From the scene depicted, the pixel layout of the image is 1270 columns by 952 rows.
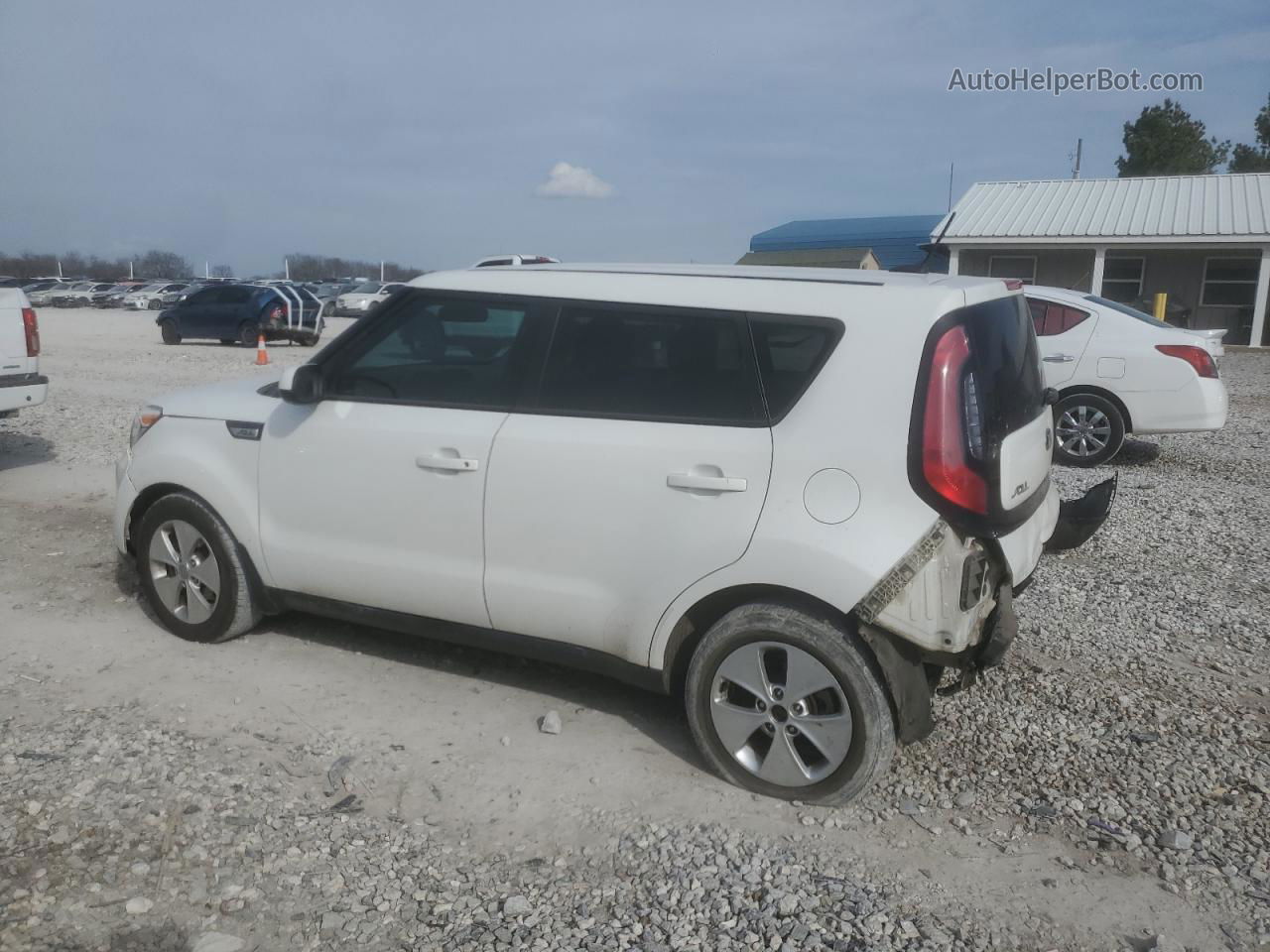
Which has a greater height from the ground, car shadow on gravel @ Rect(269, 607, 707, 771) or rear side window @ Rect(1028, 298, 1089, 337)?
rear side window @ Rect(1028, 298, 1089, 337)

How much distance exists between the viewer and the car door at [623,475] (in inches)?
147

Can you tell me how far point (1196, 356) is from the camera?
980 centimetres

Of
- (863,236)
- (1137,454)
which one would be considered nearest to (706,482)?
(1137,454)

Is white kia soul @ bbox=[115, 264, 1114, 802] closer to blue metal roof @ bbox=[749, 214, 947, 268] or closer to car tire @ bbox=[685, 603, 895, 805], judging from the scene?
car tire @ bbox=[685, 603, 895, 805]

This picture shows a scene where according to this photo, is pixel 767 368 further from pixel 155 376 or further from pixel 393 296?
pixel 155 376

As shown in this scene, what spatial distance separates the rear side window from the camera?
1033cm

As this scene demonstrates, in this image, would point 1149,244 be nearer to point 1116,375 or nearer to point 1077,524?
point 1116,375

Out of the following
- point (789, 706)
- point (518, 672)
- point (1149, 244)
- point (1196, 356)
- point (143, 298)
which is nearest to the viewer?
point (789, 706)

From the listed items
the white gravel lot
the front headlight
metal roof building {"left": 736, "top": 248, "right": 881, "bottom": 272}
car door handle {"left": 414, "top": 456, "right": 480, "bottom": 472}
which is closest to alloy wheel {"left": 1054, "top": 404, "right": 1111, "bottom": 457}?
the white gravel lot

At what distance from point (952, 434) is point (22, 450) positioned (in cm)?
945

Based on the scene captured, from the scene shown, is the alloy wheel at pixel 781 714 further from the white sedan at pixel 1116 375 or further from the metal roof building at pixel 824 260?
the metal roof building at pixel 824 260

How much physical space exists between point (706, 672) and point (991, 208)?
2972 cm

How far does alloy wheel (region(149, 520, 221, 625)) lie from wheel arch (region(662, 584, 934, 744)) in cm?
238

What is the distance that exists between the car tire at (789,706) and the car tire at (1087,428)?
289 inches
